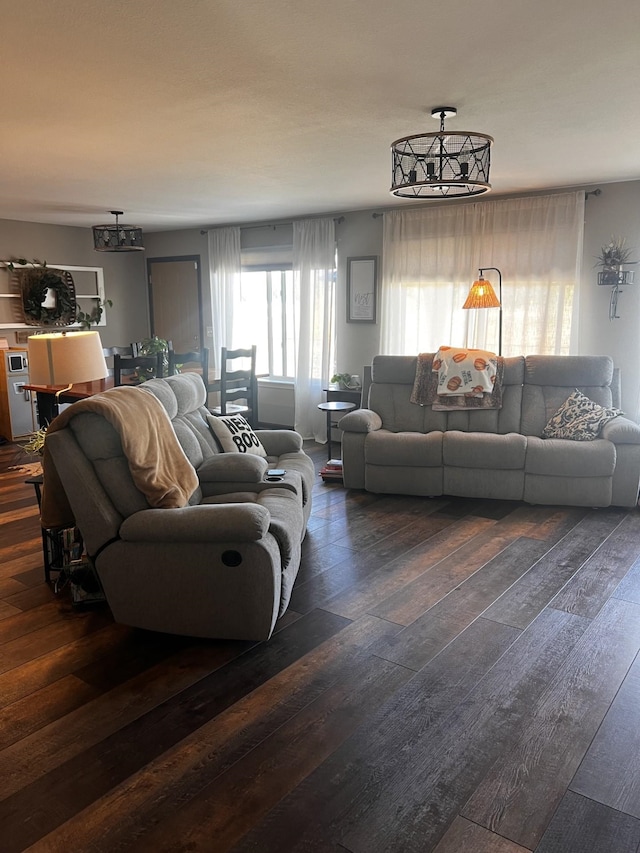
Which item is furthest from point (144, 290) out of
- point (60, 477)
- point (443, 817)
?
point (443, 817)

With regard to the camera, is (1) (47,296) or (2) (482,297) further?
(1) (47,296)

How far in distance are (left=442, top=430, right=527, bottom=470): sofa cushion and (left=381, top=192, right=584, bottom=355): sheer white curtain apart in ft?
3.68

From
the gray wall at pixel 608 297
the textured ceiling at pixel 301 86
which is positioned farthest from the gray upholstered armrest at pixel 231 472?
the gray wall at pixel 608 297

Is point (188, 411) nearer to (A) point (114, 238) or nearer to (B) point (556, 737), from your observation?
(B) point (556, 737)

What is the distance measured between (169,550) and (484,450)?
109 inches

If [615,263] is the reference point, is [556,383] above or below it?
below

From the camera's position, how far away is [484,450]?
4.71 meters

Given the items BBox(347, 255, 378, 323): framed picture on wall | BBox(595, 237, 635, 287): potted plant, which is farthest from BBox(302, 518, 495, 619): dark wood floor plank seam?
BBox(347, 255, 378, 323): framed picture on wall

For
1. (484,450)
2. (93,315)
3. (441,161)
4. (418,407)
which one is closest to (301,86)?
(441,161)

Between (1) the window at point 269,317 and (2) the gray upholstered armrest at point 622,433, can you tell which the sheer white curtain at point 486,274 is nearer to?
(2) the gray upholstered armrest at point 622,433

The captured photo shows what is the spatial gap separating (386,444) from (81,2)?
3.51 metres

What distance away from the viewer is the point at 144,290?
8.34m

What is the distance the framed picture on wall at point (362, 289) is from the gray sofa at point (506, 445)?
116cm

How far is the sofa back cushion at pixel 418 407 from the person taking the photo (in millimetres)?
5121
